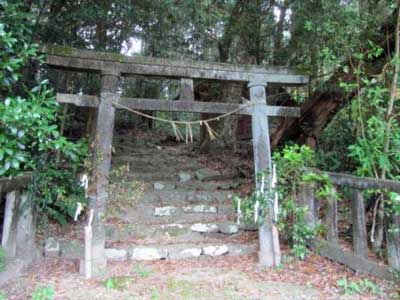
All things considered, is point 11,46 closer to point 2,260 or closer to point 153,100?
point 153,100

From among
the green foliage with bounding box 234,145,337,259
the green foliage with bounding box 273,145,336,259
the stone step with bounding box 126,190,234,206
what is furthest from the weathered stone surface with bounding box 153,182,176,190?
the green foliage with bounding box 273,145,336,259

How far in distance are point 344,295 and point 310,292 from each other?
312mm

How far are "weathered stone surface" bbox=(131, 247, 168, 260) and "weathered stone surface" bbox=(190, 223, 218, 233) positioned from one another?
64 centimetres

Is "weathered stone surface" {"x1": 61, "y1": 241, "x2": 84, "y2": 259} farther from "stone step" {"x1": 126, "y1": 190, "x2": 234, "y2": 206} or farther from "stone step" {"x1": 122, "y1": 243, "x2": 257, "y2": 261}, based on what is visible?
"stone step" {"x1": 126, "y1": 190, "x2": 234, "y2": 206}

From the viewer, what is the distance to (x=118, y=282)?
358cm

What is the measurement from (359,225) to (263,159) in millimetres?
1369

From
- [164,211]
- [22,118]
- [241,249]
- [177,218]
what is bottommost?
[241,249]

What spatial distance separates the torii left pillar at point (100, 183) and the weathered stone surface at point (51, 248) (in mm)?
652

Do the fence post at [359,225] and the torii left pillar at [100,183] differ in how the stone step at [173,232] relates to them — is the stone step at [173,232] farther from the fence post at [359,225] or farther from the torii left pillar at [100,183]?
the fence post at [359,225]

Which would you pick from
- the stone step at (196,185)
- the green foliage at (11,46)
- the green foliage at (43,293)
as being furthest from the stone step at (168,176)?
the green foliage at (11,46)

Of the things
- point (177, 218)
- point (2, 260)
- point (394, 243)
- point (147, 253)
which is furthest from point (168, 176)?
point (394, 243)

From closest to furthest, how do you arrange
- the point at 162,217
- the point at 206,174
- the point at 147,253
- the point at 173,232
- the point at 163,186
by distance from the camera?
the point at 147,253, the point at 173,232, the point at 162,217, the point at 163,186, the point at 206,174

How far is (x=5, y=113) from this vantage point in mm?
2844

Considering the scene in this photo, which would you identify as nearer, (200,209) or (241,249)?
(241,249)
